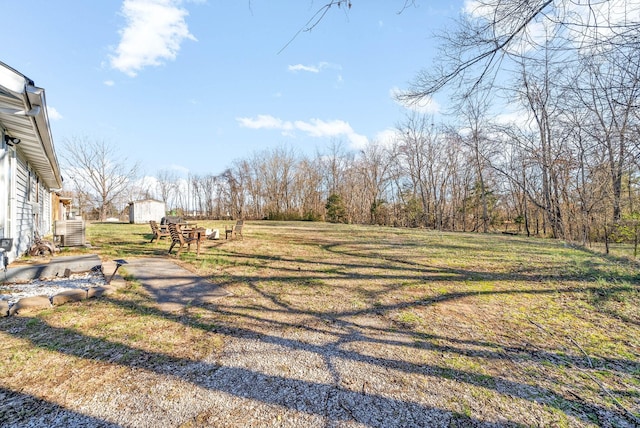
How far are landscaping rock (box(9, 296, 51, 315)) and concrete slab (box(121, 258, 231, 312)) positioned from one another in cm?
112

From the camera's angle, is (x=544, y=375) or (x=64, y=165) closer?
(x=544, y=375)

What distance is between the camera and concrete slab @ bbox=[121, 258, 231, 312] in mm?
3738

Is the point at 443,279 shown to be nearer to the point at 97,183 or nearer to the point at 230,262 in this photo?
the point at 230,262

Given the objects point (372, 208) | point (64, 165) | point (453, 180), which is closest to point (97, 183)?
point (64, 165)

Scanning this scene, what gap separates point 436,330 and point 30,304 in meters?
4.82

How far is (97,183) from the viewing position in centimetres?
3138

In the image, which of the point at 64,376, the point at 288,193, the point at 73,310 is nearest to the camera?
the point at 64,376

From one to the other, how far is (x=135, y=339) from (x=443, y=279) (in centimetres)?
477

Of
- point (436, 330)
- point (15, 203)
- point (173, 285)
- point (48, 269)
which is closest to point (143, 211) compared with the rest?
point (15, 203)

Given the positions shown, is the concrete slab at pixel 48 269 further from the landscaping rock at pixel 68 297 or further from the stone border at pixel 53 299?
the landscaping rock at pixel 68 297

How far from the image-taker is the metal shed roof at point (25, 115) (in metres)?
3.17

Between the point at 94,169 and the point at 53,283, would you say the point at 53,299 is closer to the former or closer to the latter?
the point at 53,283

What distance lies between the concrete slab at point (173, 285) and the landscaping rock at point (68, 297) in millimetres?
776

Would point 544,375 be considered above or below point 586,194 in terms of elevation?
below
